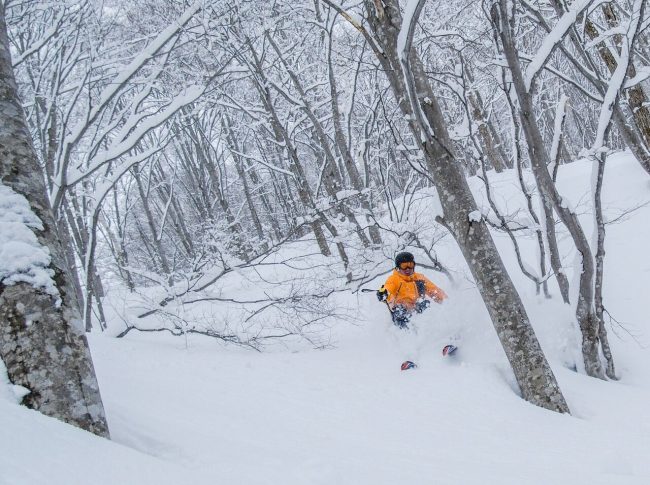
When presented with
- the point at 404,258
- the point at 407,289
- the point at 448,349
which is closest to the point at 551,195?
the point at 448,349

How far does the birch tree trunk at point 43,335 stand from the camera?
5.41 feet

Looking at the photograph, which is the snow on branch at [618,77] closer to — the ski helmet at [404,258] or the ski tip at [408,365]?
the ski helmet at [404,258]

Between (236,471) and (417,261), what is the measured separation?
496 cm

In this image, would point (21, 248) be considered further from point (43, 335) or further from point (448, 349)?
point (448, 349)

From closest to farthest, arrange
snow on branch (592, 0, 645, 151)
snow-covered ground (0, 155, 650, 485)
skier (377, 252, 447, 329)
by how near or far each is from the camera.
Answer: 1. snow-covered ground (0, 155, 650, 485)
2. snow on branch (592, 0, 645, 151)
3. skier (377, 252, 447, 329)

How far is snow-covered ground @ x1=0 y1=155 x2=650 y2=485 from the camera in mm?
1615

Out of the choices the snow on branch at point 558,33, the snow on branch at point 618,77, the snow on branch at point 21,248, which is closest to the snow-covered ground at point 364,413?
the snow on branch at point 21,248

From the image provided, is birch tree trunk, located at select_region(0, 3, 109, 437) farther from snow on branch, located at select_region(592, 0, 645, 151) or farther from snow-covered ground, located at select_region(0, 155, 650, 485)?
snow on branch, located at select_region(592, 0, 645, 151)

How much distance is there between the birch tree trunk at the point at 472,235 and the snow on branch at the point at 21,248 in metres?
2.86

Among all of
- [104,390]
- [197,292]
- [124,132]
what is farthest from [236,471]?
[197,292]

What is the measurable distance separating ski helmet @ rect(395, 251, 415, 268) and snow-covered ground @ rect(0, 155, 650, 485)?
0.76 meters

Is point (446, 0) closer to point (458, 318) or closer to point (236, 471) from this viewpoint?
point (458, 318)

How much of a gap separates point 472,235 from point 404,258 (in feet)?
7.37

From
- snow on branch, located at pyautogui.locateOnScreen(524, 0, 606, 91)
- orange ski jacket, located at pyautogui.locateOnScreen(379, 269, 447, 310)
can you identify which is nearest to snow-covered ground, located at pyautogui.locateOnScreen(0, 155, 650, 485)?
orange ski jacket, located at pyautogui.locateOnScreen(379, 269, 447, 310)
